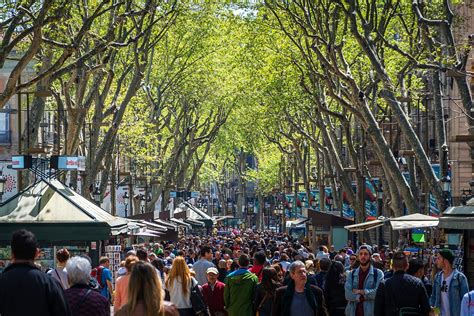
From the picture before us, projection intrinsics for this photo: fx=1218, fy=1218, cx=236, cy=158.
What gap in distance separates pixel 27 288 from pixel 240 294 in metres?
7.85

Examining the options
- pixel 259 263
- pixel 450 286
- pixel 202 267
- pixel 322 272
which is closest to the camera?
pixel 450 286

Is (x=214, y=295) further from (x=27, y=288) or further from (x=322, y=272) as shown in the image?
(x=27, y=288)

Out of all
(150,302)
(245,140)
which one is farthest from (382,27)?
(245,140)

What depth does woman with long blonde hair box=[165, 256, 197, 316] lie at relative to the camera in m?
13.7

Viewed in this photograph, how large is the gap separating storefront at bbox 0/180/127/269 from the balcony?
2967 centimetres

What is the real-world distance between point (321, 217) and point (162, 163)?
1738 cm

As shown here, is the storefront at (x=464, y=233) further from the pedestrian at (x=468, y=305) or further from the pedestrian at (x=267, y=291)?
the pedestrian at (x=468, y=305)

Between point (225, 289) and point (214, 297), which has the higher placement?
point (225, 289)

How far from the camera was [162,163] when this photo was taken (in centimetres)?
5584

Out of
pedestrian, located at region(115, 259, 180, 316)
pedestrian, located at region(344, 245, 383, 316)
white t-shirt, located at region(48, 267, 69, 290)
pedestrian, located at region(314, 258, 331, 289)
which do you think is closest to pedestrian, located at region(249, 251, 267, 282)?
pedestrian, located at region(314, 258, 331, 289)

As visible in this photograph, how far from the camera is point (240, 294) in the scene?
1534 cm

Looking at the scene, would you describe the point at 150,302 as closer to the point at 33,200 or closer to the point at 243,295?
the point at 243,295

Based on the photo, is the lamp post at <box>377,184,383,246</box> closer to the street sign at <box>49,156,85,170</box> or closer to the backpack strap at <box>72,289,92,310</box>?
the street sign at <box>49,156,85,170</box>

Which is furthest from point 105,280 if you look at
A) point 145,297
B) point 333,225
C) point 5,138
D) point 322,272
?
point 5,138
